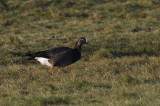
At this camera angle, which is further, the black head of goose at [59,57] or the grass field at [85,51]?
the black head of goose at [59,57]

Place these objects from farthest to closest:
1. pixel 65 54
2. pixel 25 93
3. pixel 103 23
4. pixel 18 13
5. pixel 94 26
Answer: pixel 18 13 → pixel 103 23 → pixel 94 26 → pixel 65 54 → pixel 25 93

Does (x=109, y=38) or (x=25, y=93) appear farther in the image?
(x=109, y=38)

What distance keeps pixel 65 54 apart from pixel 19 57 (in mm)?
3314

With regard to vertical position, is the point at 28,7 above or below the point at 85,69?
above

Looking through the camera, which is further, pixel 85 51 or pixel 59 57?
pixel 85 51

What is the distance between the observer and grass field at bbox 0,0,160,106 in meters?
8.38

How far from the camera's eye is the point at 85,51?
15.9 metres

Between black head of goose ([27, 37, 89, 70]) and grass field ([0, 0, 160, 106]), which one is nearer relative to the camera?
grass field ([0, 0, 160, 106])

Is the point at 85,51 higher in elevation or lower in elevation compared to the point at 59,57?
lower

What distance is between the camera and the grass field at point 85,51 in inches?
330

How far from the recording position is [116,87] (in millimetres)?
9172

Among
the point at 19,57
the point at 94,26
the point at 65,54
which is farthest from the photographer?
the point at 94,26

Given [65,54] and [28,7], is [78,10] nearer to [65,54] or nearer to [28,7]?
[28,7]

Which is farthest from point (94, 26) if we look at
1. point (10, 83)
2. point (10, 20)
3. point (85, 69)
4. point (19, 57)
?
point (10, 83)
